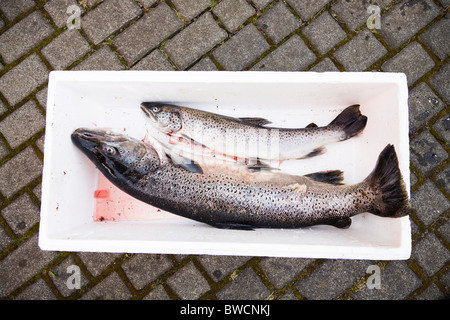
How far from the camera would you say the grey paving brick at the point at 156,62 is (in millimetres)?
2562

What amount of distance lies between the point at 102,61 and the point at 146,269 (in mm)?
1566

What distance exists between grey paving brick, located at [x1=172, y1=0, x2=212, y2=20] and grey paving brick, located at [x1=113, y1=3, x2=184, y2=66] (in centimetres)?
6

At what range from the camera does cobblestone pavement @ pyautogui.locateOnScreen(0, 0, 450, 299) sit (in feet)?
→ 8.06

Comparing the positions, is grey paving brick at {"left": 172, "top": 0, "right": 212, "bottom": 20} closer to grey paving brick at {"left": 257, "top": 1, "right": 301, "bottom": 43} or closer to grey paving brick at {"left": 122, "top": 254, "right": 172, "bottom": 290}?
grey paving brick at {"left": 257, "top": 1, "right": 301, "bottom": 43}

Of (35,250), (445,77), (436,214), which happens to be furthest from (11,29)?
(436,214)

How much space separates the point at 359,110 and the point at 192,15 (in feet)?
4.58

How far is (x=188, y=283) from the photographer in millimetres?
2467

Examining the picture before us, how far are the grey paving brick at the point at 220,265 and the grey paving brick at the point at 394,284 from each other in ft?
2.82

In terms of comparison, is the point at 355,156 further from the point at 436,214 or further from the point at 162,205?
the point at 162,205

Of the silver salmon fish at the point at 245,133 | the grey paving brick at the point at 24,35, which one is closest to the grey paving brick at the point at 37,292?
the silver salmon fish at the point at 245,133

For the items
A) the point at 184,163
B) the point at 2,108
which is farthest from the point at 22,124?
the point at 184,163

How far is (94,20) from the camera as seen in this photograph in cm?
260

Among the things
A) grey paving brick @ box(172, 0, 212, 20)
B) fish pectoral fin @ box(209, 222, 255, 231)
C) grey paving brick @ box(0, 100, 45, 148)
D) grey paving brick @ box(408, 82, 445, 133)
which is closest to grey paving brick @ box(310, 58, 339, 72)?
grey paving brick @ box(408, 82, 445, 133)

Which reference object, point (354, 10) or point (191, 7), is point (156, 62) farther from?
point (354, 10)
